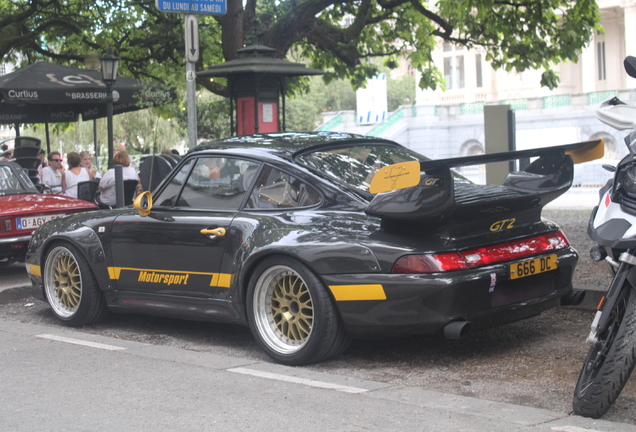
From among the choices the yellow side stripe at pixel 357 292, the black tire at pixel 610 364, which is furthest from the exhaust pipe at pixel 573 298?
the black tire at pixel 610 364

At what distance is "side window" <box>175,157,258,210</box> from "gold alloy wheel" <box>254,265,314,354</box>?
2.26ft

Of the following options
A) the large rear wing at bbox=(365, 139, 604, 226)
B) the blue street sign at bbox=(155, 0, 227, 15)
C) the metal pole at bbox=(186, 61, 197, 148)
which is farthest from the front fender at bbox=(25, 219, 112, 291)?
the blue street sign at bbox=(155, 0, 227, 15)

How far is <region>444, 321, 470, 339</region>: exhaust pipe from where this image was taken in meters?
4.74

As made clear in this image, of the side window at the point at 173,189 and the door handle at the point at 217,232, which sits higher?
the side window at the point at 173,189

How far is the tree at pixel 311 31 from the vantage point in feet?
45.0

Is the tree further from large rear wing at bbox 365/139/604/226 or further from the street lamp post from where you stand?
large rear wing at bbox 365/139/604/226

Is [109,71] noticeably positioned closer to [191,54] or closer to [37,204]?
[37,204]

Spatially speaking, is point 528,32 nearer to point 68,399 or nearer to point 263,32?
point 263,32

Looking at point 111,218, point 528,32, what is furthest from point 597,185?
point 111,218

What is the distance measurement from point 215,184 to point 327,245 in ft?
4.35

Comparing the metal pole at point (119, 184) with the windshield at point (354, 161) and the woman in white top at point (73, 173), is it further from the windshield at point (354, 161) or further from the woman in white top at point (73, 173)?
the windshield at point (354, 161)

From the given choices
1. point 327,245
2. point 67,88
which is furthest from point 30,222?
point 67,88

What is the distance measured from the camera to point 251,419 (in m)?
4.10

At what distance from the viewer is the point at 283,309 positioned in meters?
5.33
